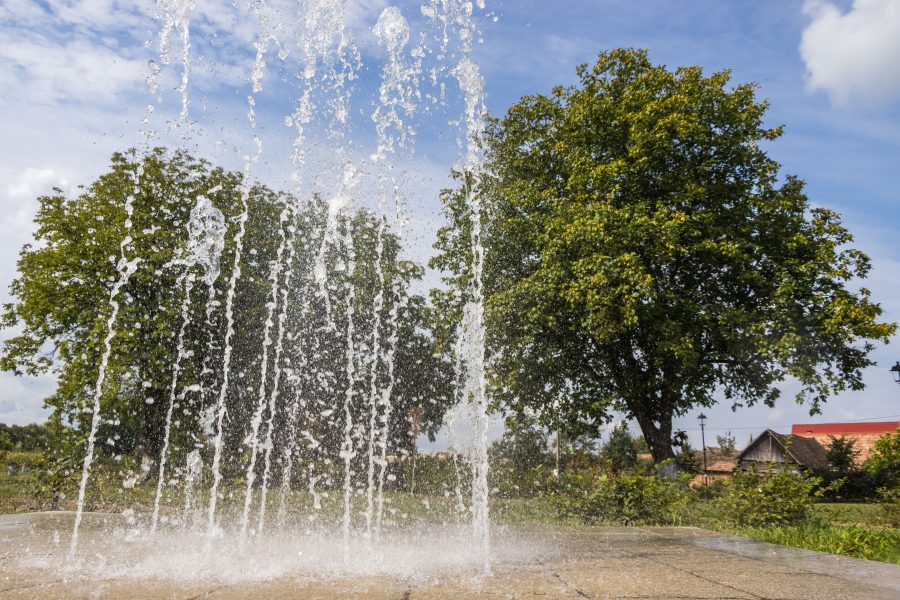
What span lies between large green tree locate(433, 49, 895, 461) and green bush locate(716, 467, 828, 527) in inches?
174

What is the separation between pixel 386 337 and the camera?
2664 cm

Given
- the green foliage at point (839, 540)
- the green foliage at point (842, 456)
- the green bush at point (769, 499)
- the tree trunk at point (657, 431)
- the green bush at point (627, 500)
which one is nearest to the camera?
the green foliage at point (839, 540)

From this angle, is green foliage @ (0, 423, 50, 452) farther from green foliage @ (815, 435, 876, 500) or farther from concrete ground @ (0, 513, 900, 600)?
green foliage @ (815, 435, 876, 500)

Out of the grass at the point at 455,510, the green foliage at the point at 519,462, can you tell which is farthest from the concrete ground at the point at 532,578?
the green foliage at the point at 519,462

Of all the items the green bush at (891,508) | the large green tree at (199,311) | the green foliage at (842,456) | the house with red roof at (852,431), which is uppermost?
the large green tree at (199,311)

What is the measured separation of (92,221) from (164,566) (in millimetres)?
18508

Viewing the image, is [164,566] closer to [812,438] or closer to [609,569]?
[609,569]

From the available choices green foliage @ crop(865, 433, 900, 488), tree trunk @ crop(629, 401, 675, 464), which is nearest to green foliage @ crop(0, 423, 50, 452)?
tree trunk @ crop(629, 401, 675, 464)

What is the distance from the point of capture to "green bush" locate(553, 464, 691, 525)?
10.5 meters

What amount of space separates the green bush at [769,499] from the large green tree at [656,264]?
4414 millimetres

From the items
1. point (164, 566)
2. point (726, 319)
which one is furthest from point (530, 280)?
point (164, 566)

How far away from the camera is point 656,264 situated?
15.9m

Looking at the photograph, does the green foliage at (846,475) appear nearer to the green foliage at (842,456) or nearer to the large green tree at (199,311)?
the green foliage at (842,456)

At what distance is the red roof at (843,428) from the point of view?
37.1m
